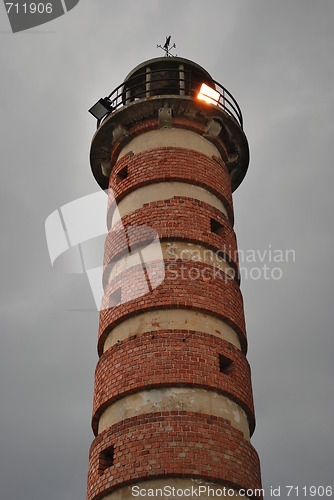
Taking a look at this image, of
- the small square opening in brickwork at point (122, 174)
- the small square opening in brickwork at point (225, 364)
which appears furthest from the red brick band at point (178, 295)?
the small square opening in brickwork at point (122, 174)

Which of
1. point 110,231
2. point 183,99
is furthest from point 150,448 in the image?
point 183,99

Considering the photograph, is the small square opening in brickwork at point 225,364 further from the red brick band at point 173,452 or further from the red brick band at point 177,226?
the red brick band at point 177,226

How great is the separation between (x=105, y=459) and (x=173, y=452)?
1.50 m

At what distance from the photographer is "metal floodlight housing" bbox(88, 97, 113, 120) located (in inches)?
579

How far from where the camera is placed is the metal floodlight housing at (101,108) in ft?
48.3

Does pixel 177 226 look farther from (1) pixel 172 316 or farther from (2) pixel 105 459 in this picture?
(2) pixel 105 459

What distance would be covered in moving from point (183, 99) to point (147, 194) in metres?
2.92

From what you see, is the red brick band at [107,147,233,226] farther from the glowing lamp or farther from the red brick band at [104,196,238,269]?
the glowing lamp

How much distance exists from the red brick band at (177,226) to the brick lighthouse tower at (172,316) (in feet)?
0.09

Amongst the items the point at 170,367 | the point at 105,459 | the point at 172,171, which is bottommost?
the point at 105,459

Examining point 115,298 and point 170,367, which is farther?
point 115,298

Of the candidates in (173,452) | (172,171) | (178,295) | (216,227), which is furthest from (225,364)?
(172,171)

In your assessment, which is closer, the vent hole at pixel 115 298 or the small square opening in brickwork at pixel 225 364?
the small square opening in brickwork at pixel 225 364

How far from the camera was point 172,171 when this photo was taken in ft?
39.8
